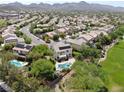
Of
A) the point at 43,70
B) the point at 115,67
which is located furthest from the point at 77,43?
the point at 43,70

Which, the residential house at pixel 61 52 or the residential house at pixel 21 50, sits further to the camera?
the residential house at pixel 61 52

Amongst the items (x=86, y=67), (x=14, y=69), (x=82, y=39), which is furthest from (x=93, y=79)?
(x=82, y=39)

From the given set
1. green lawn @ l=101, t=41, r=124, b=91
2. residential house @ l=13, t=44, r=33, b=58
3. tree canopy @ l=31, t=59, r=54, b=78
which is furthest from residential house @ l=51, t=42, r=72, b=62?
tree canopy @ l=31, t=59, r=54, b=78

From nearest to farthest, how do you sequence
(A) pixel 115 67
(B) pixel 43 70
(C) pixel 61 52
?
(B) pixel 43 70, (A) pixel 115 67, (C) pixel 61 52

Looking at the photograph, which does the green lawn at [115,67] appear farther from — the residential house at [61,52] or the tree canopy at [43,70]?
the tree canopy at [43,70]

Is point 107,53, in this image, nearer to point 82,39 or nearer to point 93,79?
point 82,39

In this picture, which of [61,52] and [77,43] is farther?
[77,43]

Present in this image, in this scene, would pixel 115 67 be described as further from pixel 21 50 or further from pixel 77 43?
pixel 21 50

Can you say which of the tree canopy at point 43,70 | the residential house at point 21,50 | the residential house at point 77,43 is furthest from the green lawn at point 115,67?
the residential house at point 21,50
